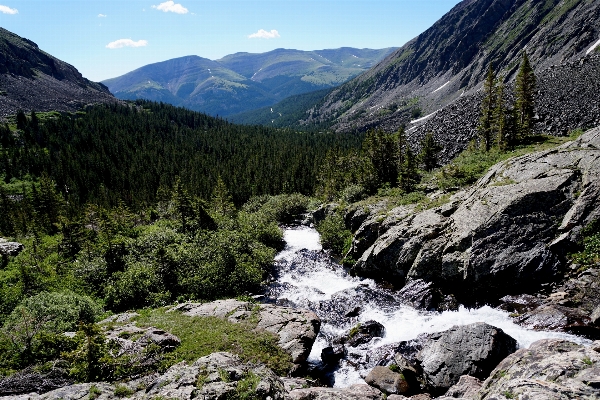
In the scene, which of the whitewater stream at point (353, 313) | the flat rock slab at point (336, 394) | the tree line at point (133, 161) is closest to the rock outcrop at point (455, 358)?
the whitewater stream at point (353, 313)

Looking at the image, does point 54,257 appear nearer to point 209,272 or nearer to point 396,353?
A: point 209,272

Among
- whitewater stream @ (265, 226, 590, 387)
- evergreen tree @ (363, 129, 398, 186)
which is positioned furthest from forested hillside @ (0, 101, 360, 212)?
whitewater stream @ (265, 226, 590, 387)

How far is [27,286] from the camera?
3177cm

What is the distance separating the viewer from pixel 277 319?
83.7 feet

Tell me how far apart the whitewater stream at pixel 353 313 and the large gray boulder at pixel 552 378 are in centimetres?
873

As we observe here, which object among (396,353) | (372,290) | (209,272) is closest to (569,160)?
(372,290)

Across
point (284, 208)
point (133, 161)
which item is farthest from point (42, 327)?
point (133, 161)

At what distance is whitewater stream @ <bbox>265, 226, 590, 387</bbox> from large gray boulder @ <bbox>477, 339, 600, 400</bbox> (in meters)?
8.73

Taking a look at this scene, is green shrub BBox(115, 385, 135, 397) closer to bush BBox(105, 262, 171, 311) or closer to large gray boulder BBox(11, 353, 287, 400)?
large gray boulder BBox(11, 353, 287, 400)

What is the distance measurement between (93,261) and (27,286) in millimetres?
9847

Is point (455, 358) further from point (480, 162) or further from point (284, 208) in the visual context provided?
point (284, 208)

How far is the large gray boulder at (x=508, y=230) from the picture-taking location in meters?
25.1

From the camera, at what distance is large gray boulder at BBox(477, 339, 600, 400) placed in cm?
1005

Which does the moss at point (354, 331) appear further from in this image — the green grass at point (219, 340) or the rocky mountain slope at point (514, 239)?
the rocky mountain slope at point (514, 239)
